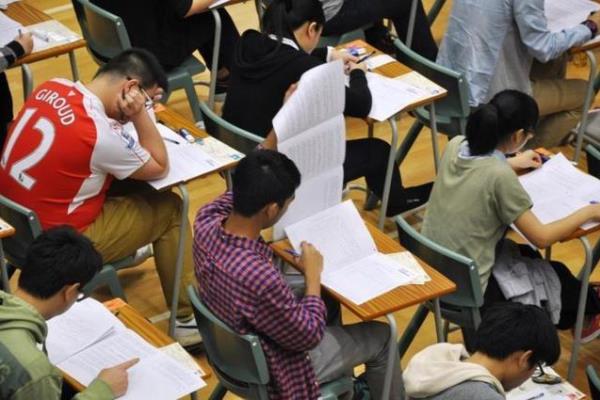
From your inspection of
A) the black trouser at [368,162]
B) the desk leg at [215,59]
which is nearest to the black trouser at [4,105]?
the desk leg at [215,59]

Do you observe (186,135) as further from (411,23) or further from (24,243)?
(411,23)

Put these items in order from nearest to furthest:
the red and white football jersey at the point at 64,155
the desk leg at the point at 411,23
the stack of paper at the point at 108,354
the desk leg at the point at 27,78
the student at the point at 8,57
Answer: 1. the stack of paper at the point at 108,354
2. the red and white football jersey at the point at 64,155
3. the student at the point at 8,57
4. the desk leg at the point at 27,78
5. the desk leg at the point at 411,23

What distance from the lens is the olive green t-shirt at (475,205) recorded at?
14.5ft

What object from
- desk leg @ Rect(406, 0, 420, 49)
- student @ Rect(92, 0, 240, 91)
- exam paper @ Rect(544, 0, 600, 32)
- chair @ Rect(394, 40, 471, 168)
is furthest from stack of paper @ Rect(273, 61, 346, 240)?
desk leg @ Rect(406, 0, 420, 49)

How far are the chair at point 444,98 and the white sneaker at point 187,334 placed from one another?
137cm

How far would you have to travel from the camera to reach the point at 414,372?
362cm

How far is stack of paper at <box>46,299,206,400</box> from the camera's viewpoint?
3742 mm

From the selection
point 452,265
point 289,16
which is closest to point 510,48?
point 289,16

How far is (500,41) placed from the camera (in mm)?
5832

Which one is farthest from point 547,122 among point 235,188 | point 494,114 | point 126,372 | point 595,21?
point 126,372

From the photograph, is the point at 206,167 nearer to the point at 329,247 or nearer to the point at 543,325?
the point at 329,247

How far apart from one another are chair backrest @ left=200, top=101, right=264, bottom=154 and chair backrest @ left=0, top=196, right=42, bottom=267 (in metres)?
0.87

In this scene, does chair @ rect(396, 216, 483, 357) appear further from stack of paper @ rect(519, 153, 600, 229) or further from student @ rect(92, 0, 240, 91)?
student @ rect(92, 0, 240, 91)

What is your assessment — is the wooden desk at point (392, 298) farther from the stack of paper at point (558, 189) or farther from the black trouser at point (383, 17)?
the black trouser at point (383, 17)
